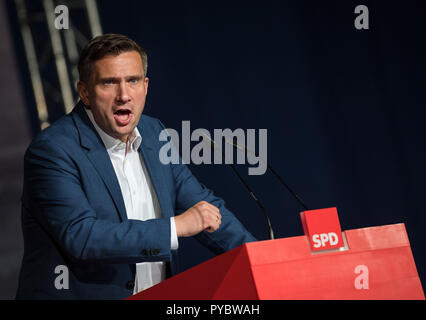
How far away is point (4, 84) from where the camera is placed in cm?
453

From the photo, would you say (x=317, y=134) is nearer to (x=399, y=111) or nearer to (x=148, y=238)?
(x=399, y=111)

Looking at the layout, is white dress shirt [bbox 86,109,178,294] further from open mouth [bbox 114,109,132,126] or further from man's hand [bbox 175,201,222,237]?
man's hand [bbox 175,201,222,237]

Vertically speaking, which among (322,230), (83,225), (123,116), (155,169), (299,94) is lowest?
(322,230)

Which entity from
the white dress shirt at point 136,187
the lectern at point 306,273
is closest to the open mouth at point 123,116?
the white dress shirt at point 136,187

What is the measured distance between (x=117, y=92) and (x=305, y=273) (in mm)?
1050

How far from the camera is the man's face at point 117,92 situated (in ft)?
6.91

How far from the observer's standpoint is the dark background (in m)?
4.34

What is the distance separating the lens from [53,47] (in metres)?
4.15

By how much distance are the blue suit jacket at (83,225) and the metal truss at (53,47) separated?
206 centimetres

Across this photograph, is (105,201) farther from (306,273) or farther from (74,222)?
(306,273)

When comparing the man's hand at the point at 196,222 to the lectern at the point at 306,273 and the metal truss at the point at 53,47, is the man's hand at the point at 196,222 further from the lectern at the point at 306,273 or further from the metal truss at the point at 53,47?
the metal truss at the point at 53,47

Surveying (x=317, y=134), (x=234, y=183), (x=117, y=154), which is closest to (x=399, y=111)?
(x=317, y=134)

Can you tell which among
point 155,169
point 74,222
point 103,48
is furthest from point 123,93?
point 74,222
